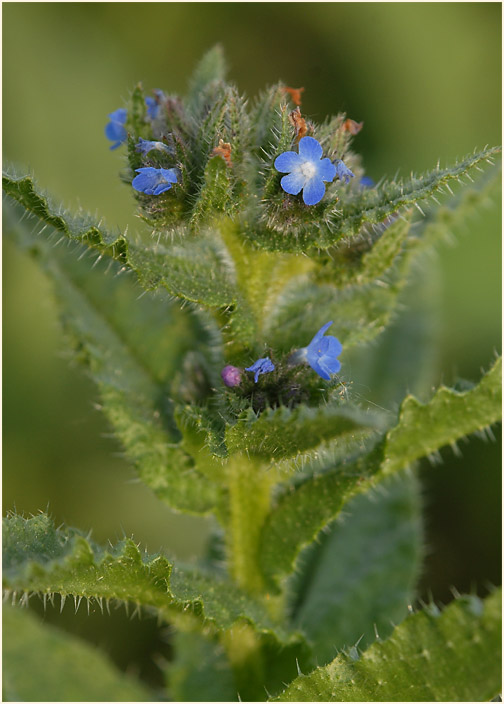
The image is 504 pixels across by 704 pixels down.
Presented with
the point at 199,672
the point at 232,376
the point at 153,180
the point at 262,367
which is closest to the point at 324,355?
the point at 262,367

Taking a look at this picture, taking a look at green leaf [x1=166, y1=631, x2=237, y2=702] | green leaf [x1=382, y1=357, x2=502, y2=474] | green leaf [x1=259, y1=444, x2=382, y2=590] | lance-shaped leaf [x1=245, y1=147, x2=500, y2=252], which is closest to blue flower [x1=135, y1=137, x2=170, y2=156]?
lance-shaped leaf [x1=245, y1=147, x2=500, y2=252]

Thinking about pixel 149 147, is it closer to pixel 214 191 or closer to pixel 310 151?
pixel 214 191

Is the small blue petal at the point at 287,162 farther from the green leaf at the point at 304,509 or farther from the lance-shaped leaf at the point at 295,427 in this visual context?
the green leaf at the point at 304,509

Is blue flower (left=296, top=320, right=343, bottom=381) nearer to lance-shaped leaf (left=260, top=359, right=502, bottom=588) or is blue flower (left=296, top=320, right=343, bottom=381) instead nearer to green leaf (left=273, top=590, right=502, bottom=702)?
lance-shaped leaf (left=260, top=359, right=502, bottom=588)

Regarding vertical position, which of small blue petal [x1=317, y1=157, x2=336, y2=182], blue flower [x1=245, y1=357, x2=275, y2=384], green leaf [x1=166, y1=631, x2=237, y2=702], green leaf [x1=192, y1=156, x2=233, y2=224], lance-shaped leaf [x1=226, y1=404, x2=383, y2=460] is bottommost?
green leaf [x1=166, y1=631, x2=237, y2=702]

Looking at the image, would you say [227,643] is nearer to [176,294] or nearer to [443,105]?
[176,294]

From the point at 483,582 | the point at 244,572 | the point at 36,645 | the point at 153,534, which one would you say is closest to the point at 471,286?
the point at 483,582
